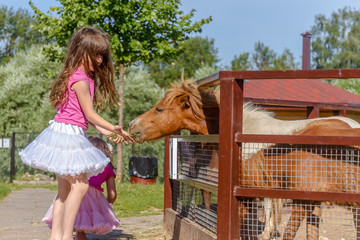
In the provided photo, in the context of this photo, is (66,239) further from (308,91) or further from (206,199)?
(308,91)

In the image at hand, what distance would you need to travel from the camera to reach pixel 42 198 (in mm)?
11328

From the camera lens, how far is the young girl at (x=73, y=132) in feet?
12.0

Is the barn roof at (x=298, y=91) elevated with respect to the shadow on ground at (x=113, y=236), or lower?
elevated

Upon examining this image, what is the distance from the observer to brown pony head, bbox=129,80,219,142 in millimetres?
5246

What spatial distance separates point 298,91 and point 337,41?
46960 millimetres

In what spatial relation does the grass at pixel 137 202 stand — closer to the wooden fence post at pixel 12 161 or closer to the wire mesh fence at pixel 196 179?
the wire mesh fence at pixel 196 179

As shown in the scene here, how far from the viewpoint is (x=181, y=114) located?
17.6 feet

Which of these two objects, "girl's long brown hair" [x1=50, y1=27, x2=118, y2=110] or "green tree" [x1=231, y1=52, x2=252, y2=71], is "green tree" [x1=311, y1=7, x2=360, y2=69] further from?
"girl's long brown hair" [x1=50, y1=27, x2=118, y2=110]

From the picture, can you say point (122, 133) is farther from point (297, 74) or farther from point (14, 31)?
point (14, 31)

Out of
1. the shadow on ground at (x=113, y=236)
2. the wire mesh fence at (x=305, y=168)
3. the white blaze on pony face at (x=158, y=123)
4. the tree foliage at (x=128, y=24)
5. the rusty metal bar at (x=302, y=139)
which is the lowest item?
the shadow on ground at (x=113, y=236)

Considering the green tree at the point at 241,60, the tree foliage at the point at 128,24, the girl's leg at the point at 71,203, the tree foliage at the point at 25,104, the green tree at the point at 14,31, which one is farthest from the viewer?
the green tree at the point at 241,60

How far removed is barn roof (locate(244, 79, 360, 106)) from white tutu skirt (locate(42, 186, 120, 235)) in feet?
39.6

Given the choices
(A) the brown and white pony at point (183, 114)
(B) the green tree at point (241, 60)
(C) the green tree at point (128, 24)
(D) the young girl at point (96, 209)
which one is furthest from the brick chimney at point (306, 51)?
(B) the green tree at point (241, 60)

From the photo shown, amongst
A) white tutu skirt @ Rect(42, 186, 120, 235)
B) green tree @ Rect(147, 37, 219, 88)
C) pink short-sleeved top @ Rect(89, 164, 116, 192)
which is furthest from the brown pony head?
green tree @ Rect(147, 37, 219, 88)
